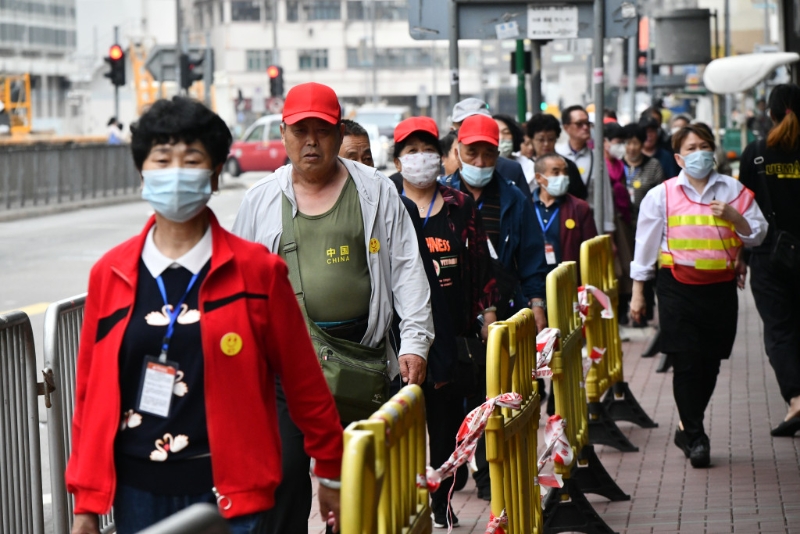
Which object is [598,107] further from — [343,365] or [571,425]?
[343,365]

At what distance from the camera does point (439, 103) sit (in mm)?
114000

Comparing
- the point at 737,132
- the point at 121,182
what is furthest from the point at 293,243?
the point at 737,132

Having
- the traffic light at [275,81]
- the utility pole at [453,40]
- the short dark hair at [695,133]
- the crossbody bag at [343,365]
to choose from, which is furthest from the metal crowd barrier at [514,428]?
the traffic light at [275,81]

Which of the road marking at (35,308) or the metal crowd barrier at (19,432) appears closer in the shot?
the metal crowd barrier at (19,432)

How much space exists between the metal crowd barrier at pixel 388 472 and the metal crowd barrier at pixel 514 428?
1.04 meters

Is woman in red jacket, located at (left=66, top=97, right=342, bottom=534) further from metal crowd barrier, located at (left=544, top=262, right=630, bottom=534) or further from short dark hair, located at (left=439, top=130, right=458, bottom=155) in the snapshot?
short dark hair, located at (left=439, top=130, right=458, bottom=155)

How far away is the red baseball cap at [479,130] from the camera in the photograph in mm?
7180

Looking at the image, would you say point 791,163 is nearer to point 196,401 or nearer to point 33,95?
point 196,401

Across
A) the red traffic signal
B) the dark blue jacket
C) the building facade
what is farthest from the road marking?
the building facade

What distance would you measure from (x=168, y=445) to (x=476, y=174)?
4039mm

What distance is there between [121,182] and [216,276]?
32143mm

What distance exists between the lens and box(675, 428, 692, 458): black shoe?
766cm

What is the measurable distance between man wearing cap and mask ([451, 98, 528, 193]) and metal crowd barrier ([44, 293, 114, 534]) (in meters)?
3.32

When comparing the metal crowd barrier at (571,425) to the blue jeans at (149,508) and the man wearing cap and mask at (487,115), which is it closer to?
the man wearing cap and mask at (487,115)
